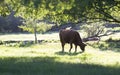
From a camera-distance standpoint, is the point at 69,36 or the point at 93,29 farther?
the point at 93,29

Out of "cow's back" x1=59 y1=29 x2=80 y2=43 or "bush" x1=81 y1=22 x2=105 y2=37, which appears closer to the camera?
"cow's back" x1=59 y1=29 x2=80 y2=43

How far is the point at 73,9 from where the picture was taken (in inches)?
724

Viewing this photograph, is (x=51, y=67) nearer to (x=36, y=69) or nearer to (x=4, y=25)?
(x=36, y=69)

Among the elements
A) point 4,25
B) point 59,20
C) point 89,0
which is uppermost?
point 89,0

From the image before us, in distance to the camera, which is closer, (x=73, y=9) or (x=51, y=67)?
(x=51, y=67)

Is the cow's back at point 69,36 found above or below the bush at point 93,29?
above

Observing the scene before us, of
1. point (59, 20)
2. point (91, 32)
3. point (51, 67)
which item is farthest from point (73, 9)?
point (91, 32)

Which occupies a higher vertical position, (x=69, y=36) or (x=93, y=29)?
(x=69, y=36)

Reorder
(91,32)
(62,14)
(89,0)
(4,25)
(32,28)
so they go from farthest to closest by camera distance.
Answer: (4,25), (32,28), (91,32), (62,14), (89,0)

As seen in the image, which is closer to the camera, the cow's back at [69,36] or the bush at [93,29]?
the cow's back at [69,36]

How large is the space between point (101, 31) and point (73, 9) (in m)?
42.1

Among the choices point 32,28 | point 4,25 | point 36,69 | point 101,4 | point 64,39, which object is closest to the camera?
point 36,69

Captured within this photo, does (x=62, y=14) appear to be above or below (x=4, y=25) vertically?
above

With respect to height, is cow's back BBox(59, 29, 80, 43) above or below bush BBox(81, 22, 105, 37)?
above
